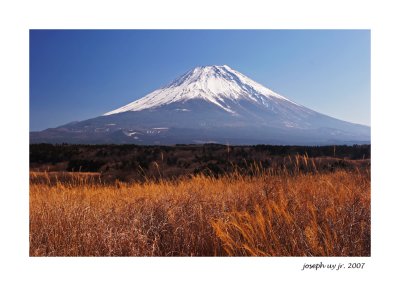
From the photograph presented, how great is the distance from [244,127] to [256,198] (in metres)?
170

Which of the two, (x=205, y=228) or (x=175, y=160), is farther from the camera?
(x=175, y=160)

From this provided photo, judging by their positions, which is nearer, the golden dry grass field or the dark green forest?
the golden dry grass field

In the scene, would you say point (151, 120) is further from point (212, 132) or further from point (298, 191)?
point (298, 191)

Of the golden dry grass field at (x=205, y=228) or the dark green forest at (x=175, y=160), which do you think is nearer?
the golden dry grass field at (x=205, y=228)
